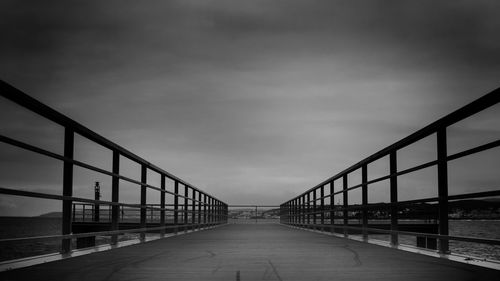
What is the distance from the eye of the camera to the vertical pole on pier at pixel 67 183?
4672mm

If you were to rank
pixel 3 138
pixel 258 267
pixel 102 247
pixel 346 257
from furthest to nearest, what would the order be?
pixel 102 247
pixel 346 257
pixel 258 267
pixel 3 138

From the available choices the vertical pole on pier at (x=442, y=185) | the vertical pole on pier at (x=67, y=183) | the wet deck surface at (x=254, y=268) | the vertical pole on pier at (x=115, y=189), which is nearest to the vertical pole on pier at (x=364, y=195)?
the wet deck surface at (x=254, y=268)

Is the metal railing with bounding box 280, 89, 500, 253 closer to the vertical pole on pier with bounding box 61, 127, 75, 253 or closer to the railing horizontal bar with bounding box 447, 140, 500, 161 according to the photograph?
the railing horizontal bar with bounding box 447, 140, 500, 161

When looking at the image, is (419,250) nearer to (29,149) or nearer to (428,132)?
(428,132)

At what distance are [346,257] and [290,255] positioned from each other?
539mm

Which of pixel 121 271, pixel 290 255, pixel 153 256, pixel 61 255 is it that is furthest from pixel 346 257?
pixel 61 255

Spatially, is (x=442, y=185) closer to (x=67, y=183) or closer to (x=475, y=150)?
(x=475, y=150)

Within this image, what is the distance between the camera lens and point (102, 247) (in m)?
5.96

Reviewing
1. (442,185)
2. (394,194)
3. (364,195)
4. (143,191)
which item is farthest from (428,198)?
(143,191)

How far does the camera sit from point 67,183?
4758mm

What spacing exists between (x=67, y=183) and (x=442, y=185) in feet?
10.0

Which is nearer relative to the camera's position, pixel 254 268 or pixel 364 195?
pixel 254 268

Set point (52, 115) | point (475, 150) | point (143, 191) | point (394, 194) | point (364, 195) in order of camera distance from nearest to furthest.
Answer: point (475, 150)
point (52, 115)
point (394, 194)
point (143, 191)
point (364, 195)

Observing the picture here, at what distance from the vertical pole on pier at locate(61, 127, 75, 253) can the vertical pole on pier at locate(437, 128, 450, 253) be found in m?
2.99
